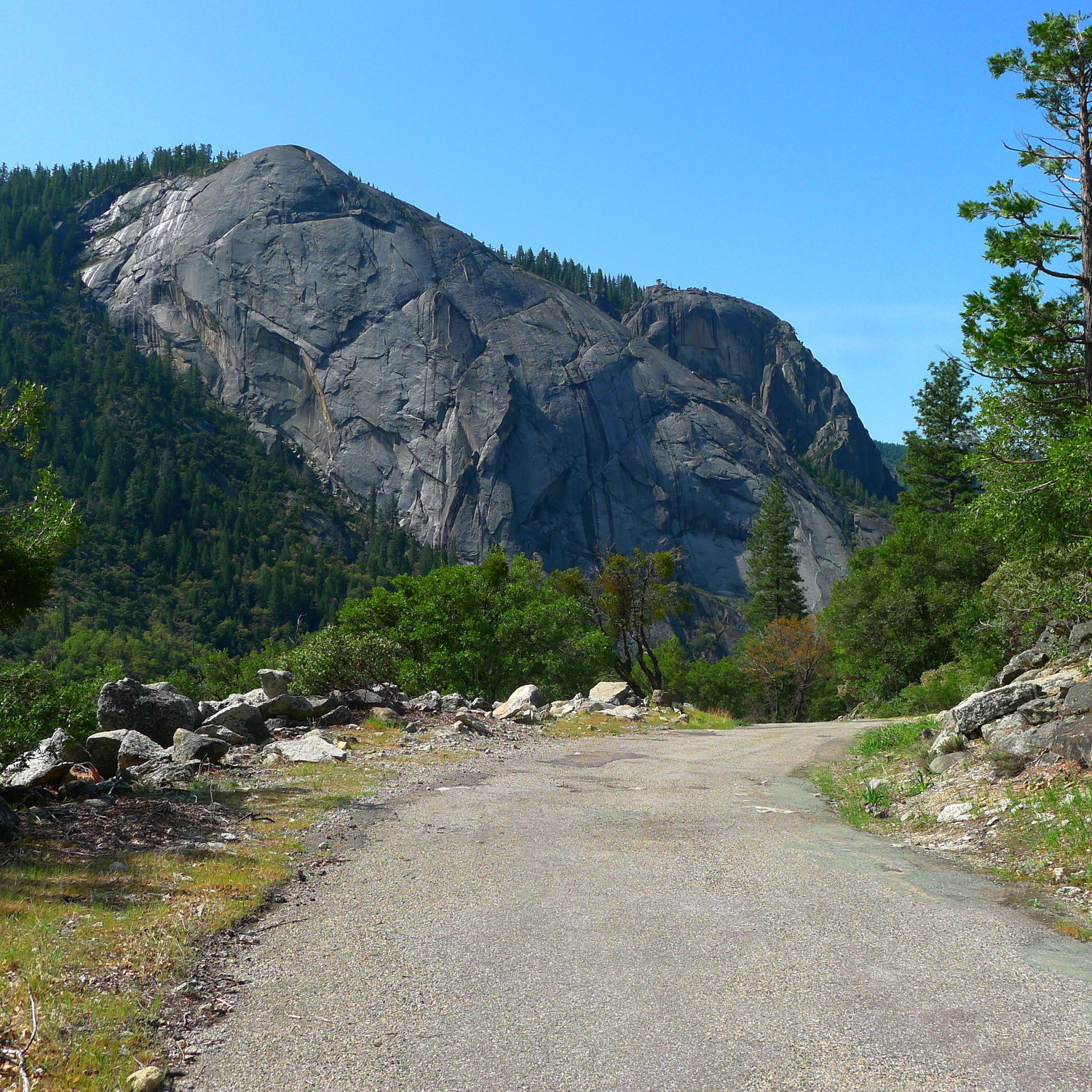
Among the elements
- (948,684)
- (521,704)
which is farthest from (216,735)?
(948,684)

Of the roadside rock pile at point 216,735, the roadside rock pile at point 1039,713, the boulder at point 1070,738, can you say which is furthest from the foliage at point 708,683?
the boulder at point 1070,738

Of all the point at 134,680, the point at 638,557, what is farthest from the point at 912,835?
the point at 638,557

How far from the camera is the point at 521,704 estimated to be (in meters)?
22.0

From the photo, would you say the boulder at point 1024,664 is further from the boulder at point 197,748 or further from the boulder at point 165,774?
the boulder at point 165,774

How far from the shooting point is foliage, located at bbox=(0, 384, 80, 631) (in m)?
10.0

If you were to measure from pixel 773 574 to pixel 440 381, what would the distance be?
9636 cm

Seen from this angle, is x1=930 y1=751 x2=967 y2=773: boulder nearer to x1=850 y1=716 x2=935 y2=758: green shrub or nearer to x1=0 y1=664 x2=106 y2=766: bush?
x1=850 y1=716 x2=935 y2=758: green shrub

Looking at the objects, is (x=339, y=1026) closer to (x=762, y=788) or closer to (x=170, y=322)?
(x=762, y=788)

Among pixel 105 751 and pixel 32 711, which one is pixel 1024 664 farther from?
pixel 32 711

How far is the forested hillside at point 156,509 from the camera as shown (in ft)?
387

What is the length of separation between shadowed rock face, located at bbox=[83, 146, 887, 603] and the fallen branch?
14464 cm

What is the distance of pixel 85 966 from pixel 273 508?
15786 cm

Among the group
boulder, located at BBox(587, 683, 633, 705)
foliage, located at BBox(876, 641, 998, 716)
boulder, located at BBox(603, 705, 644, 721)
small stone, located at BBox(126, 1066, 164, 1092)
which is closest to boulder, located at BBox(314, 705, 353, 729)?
boulder, located at BBox(603, 705, 644, 721)

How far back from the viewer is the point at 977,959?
17.5 ft
